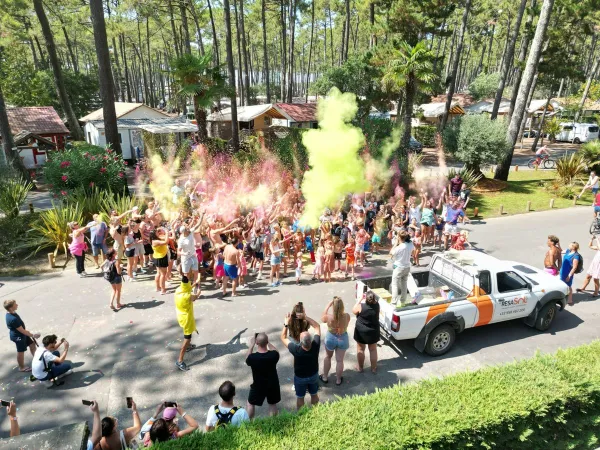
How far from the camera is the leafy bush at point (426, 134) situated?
3601 centimetres

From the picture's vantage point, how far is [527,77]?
764 inches

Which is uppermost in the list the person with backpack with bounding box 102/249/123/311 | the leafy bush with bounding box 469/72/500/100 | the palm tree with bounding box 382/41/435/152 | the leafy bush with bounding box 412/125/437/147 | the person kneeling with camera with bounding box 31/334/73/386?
the palm tree with bounding box 382/41/435/152

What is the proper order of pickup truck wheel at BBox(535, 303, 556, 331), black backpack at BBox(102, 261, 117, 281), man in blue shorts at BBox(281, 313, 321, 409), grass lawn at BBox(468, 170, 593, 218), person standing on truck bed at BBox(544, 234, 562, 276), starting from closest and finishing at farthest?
man in blue shorts at BBox(281, 313, 321, 409) → pickup truck wheel at BBox(535, 303, 556, 331) → black backpack at BBox(102, 261, 117, 281) → person standing on truck bed at BBox(544, 234, 562, 276) → grass lawn at BBox(468, 170, 593, 218)

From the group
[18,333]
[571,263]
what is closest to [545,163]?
[571,263]

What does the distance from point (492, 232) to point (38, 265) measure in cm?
1413

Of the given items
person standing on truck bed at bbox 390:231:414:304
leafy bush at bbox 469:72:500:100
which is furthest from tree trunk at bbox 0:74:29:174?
leafy bush at bbox 469:72:500:100

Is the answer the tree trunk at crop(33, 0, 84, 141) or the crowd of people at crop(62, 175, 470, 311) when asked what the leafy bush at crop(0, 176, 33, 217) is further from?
the tree trunk at crop(33, 0, 84, 141)

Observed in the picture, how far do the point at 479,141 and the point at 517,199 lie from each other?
310cm

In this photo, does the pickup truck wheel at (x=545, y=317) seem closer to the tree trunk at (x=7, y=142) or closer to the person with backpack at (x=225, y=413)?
the person with backpack at (x=225, y=413)

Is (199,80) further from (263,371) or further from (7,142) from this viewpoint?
(263,371)

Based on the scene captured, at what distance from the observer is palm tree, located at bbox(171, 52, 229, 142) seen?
64.2 feet

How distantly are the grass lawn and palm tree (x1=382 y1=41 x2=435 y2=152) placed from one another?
16.2 feet

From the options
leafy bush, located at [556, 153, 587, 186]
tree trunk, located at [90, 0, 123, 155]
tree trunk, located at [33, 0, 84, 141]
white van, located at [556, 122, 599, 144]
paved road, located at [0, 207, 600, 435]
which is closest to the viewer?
paved road, located at [0, 207, 600, 435]

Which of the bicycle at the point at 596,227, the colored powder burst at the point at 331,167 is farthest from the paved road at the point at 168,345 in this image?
the bicycle at the point at 596,227
